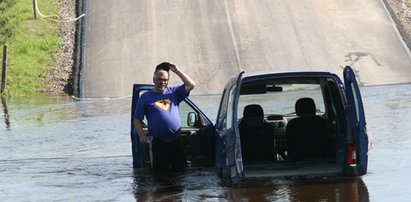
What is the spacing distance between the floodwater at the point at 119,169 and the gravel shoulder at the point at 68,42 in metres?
6.16

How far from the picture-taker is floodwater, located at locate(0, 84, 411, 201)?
11453 millimetres

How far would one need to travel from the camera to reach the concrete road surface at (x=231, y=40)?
1147 inches

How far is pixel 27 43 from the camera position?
34062 millimetres

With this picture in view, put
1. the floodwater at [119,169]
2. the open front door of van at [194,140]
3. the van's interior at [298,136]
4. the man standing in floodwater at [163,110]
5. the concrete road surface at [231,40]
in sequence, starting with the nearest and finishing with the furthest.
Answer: the floodwater at [119,169], the van's interior at [298,136], the man standing in floodwater at [163,110], the open front door of van at [194,140], the concrete road surface at [231,40]

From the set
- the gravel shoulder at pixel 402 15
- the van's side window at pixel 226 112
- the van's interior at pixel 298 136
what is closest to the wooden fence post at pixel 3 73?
the gravel shoulder at pixel 402 15

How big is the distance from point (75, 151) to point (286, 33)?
51.2 ft

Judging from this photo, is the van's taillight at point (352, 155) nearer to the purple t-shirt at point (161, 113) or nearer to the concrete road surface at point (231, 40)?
the purple t-shirt at point (161, 113)

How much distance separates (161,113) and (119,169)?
236cm

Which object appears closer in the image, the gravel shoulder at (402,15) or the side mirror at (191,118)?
the side mirror at (191,118)

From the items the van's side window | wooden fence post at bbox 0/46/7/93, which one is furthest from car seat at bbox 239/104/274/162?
wooden fence post at bbox 0/46/7/93

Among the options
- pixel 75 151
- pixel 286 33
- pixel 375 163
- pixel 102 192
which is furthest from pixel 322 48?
pixel 102 192

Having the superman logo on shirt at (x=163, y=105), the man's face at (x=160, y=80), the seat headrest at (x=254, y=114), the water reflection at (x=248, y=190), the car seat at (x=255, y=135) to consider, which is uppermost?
the man's face at (x=160, y=80)

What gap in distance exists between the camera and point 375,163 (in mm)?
13758

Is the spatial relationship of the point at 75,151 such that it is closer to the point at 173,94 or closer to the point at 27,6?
the point at 173,94
